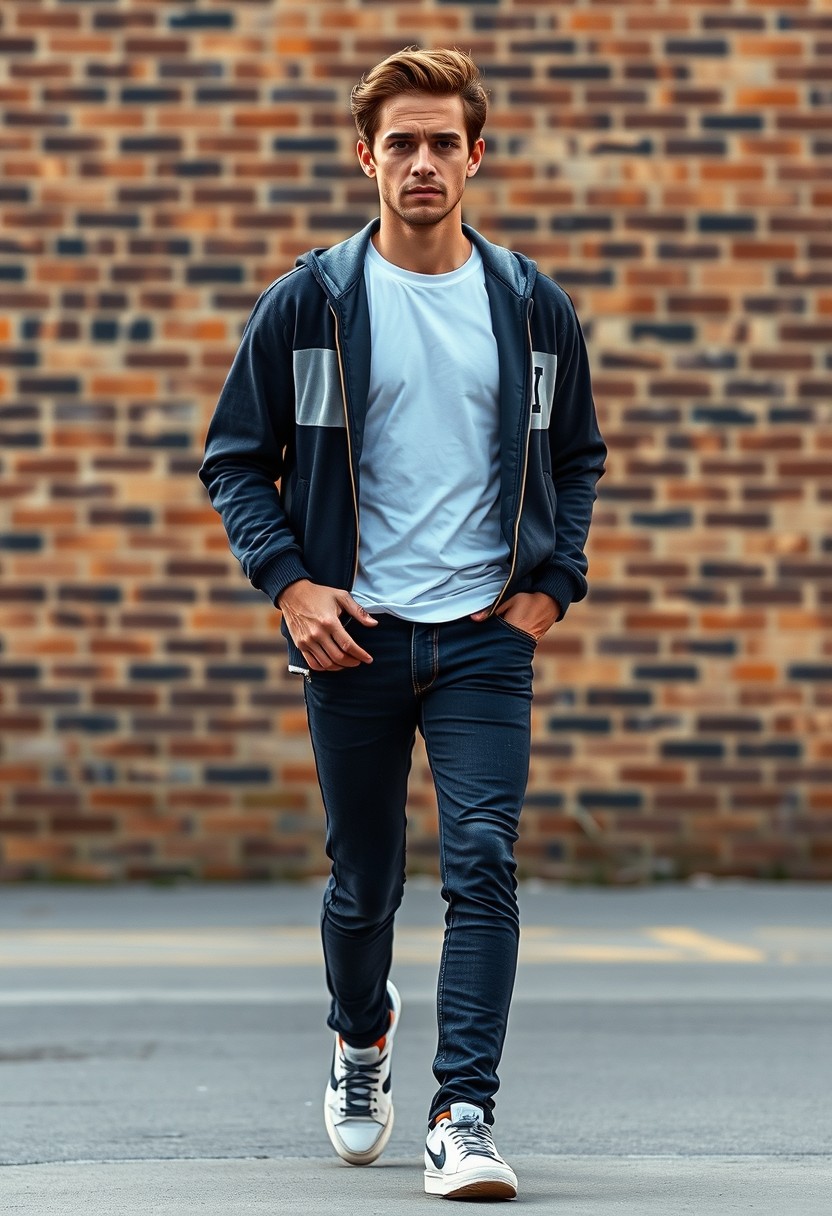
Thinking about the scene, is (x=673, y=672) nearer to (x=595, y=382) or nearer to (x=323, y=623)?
(x=595, y=382)

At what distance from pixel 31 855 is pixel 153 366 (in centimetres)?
202

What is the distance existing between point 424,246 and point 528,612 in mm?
696

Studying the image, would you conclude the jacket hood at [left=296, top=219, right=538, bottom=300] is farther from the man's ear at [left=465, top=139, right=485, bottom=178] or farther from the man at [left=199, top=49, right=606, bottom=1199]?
the man's ear at [left=465, top=139, right=485, bottom=178]

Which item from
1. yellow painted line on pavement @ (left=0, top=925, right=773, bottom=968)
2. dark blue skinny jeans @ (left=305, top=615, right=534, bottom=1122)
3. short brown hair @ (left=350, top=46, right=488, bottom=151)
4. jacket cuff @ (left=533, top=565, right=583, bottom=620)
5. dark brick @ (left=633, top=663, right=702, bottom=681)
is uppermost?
short brown hair @ (left=350, top=46, right=488, bottom=151)

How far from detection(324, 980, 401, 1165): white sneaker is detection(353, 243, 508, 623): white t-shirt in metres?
0.87

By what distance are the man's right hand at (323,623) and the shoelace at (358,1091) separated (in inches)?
31.1

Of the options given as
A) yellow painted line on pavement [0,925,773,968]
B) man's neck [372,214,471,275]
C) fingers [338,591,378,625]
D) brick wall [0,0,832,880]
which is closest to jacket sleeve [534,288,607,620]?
man's neck [372,214,471,275]

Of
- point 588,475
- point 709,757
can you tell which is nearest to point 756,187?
point 709,757

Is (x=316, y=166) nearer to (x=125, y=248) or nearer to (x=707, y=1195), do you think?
(x=125, y=248)

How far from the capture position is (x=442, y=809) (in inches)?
140

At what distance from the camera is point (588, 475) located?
3.91 m

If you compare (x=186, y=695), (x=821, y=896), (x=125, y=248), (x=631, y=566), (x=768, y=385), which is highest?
(x=125, y=248)

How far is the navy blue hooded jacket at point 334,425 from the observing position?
3.62 metres

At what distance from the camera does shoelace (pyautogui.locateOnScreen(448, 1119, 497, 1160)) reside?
329 centimetres
